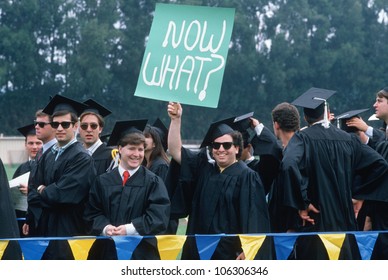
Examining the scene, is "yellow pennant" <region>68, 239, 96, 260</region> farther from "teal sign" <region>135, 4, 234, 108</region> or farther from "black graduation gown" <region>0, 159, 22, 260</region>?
"teal sign" <region>135, 4, 234, 108</region>

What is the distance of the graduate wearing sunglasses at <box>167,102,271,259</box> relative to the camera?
6.87m

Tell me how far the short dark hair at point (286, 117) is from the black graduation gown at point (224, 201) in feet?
2.03

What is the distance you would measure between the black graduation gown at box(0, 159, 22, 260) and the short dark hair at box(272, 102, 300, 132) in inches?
95.0

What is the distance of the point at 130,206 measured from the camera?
6.77 meters

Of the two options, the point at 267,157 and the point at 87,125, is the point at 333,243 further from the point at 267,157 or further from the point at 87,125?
the point at 87,125

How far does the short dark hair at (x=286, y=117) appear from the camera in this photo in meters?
7.44

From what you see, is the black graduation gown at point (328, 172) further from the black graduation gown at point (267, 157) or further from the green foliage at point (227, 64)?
the green foliage at point (227, 64)

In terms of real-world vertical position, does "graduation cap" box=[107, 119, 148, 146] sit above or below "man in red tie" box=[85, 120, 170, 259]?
above

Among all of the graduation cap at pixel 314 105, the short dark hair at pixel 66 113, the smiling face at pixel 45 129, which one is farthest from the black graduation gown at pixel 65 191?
the graduation cap at pixel 314 105

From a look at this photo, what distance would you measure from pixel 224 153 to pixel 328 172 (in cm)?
91

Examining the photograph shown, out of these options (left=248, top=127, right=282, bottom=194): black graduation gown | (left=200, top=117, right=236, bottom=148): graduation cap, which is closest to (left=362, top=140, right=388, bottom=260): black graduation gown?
(left=248, top=127, right=282, bottom=194): black graduation gown

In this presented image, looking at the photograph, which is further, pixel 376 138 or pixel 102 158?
pixel 376 138

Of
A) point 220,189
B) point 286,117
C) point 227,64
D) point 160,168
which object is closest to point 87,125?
point 160,168

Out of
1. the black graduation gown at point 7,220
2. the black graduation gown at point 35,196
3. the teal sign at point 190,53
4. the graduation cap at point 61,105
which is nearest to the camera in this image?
the black graduation gown at point 7,220
